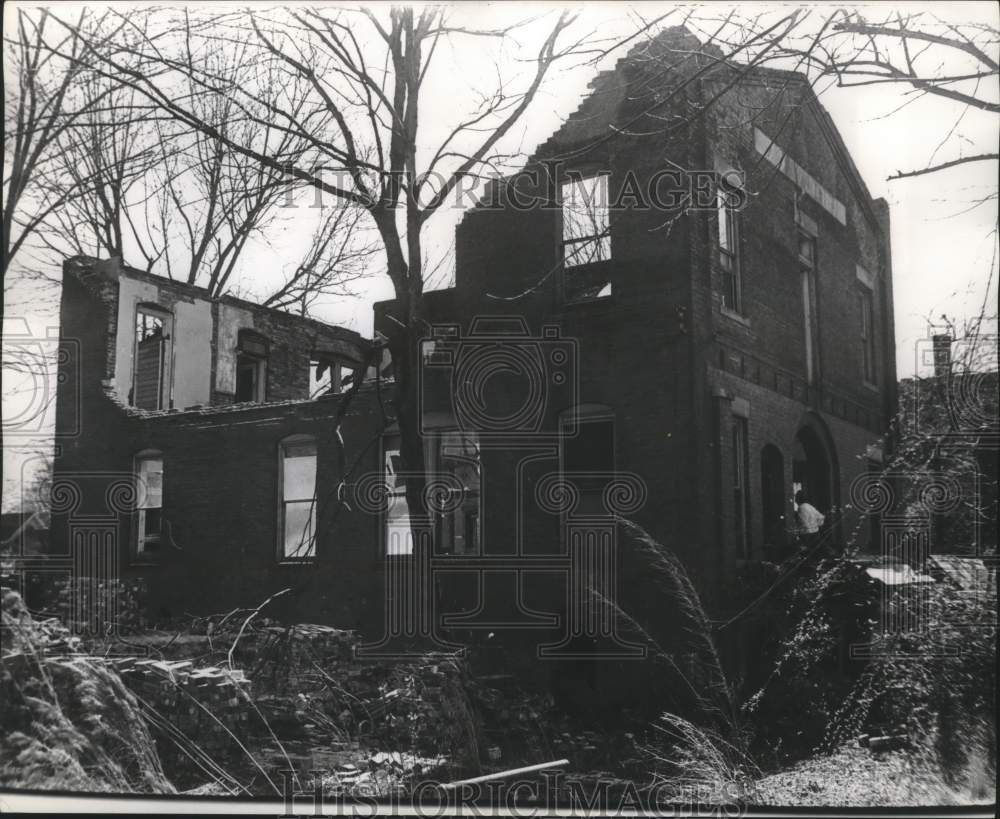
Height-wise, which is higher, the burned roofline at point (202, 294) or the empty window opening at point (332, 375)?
the burned roofline at point (202, 294)

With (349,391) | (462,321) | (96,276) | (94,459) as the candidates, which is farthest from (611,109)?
(94,459)

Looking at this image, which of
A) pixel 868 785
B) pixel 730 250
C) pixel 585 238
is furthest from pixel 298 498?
pixel 868 785

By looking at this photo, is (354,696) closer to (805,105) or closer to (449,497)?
(449,497)

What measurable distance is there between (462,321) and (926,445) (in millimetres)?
→ 3859

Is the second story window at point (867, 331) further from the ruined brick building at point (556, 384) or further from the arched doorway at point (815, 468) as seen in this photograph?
the arched doorway at point (815, 468)

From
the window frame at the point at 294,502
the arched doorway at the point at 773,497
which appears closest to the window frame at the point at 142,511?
the window frame at the point at 294,502

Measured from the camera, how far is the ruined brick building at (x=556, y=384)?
7.38 meters

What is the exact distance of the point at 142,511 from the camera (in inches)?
291

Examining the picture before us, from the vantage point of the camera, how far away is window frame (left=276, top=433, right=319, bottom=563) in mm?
7375

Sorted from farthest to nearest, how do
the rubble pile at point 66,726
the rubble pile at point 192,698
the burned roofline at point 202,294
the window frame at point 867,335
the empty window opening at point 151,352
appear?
1. the window frame at point 867,335
2. the burned roofline at point 202,294
3. the empty window opening at point 151,352
4. the rubble pile at point 192,698
5. the rubble pile at point 66,726

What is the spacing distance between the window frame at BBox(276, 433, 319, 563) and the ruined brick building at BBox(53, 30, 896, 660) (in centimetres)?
2

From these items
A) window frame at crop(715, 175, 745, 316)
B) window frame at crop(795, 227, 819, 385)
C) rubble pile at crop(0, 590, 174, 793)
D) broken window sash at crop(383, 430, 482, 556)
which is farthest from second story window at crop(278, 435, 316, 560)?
window frame at crop(795, 227, 819, 385)

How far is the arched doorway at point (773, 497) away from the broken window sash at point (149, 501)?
4953mm

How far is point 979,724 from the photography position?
688cm
